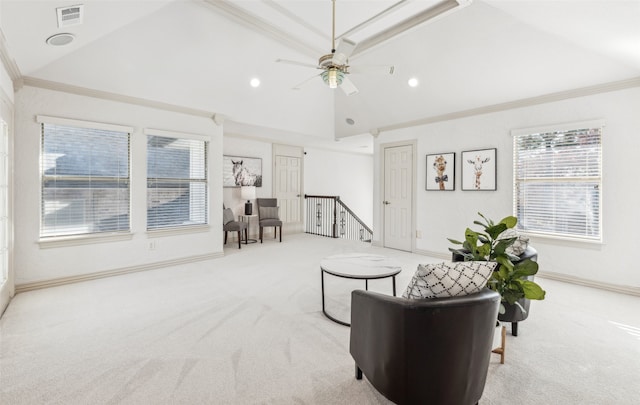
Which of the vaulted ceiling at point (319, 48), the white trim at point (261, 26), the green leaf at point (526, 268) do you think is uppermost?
the white trim at point (261, 26)

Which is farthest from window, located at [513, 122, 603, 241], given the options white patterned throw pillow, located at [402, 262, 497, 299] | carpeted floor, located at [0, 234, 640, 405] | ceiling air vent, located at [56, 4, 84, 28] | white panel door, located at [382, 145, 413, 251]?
ceiling air vent, located at [56, 4, 84, 28]

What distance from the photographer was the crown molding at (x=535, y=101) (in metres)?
3.63

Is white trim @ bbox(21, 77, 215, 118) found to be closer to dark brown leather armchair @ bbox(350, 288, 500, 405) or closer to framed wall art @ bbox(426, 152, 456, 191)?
framed wall art @ bbox(426, 152, 456, 191)

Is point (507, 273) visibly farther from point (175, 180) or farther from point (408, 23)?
point (175, 180)

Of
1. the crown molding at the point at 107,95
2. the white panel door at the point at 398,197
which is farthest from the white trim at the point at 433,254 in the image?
the crown molding at the point at 107,95

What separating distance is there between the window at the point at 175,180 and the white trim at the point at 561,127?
16.6 feet

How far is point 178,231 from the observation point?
4867mm

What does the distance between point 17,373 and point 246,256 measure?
353 centimetres

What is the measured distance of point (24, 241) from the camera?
3525mm

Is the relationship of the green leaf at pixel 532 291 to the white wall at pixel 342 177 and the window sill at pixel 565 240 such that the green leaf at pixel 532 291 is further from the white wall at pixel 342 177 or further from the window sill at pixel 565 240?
the white wall at pixel 342 177

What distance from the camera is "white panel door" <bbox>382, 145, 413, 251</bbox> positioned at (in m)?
5.96

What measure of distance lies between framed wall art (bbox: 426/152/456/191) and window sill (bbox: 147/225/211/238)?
4150mm

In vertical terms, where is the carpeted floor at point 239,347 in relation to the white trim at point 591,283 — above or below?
below

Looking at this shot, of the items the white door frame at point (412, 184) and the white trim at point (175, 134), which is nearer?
the white trim at point (175, 134)
